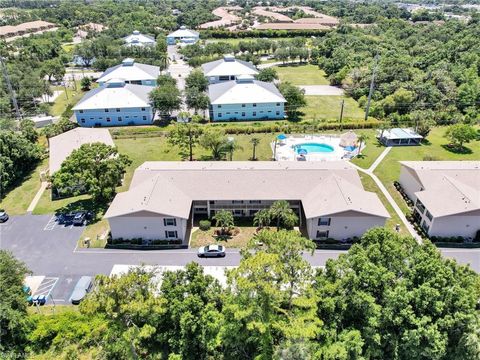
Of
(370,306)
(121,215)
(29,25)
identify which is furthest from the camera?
(29,25)

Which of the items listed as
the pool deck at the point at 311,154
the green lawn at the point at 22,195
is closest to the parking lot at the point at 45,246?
the green lawn at the point at 22,195

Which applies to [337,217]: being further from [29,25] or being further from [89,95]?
[29,25]

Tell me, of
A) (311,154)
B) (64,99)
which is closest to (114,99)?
(64,99)

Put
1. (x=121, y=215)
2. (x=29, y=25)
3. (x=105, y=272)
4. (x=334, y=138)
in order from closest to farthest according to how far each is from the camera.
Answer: (x=105, y=272) → (x=121, y=215) → (x=334, y=138) → (x=29, y=25)

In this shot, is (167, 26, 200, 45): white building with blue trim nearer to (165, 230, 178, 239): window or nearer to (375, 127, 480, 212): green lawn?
(375, 127, 480, 212): green lawn

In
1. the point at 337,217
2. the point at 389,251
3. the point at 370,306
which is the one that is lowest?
the point at 337,217

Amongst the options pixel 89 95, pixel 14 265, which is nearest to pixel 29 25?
pixel 89 95

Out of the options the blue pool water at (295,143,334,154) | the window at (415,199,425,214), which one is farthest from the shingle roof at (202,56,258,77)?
the window at (415,199,425,214)
